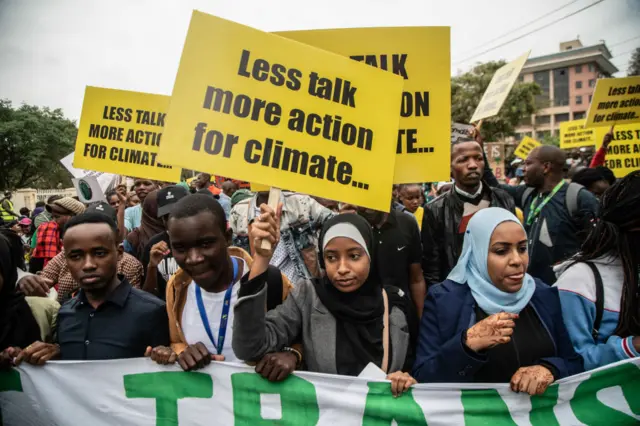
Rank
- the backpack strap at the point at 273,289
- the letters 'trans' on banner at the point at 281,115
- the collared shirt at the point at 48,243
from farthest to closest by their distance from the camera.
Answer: the collared shirt at the point at 48,243, the backpack strap at the point at 273,289, the letters 'trans' on banner at the point at 281,115

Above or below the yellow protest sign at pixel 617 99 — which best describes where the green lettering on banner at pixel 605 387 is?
below

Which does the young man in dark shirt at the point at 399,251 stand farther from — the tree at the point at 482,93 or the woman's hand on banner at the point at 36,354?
the tree at the point at 482,93

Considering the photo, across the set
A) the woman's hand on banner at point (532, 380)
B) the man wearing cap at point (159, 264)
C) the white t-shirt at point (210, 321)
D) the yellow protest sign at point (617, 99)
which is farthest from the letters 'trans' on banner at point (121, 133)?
the yellow protest sign at point (617, 99)

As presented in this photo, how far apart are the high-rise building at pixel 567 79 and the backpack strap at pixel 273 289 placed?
278ft

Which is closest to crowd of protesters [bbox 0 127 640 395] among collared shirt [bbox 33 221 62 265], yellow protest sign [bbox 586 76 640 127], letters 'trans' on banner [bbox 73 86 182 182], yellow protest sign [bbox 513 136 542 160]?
letters 'trans' on banner [bbox 73 86 182 182]

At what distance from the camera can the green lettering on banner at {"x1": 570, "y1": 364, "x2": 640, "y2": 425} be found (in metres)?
2.03

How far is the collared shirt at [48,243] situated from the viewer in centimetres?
500

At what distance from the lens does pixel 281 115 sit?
7.48 ft

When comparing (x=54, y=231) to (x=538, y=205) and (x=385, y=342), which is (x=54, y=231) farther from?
(x=538, y=205)

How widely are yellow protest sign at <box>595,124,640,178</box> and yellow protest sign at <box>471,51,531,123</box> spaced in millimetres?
2772

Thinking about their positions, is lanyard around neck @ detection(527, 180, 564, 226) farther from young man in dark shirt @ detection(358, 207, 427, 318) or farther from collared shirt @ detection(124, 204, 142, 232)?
collared shirt @ detection(124, 204, 142, 232)

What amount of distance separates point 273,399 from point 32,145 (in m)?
42.7

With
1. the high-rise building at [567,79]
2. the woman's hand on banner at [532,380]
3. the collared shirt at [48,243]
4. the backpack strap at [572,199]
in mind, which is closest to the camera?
the woman's hand on banner at [532,380]

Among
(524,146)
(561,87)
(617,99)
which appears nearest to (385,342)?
(617,99)
